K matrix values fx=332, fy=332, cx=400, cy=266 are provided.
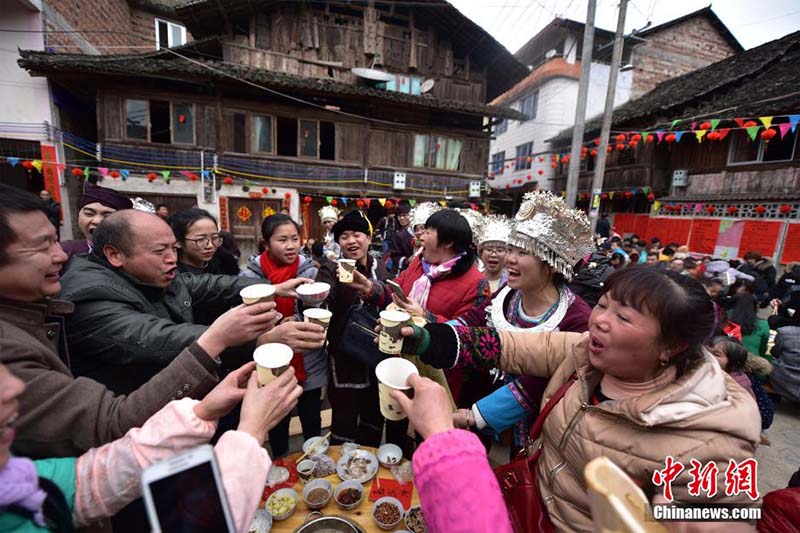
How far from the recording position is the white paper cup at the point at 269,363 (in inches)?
55.4

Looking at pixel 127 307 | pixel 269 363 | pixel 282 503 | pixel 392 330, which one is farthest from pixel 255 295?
pixel 282 503

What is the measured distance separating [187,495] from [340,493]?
1522mm

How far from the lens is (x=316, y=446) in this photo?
7.79ft

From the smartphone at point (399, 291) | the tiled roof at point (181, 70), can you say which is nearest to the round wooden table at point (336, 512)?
the smartphone at point (399, 291)

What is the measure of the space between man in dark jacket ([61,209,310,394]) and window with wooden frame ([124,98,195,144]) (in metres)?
13.3

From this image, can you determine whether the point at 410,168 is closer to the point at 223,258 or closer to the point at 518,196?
the point at 223,258

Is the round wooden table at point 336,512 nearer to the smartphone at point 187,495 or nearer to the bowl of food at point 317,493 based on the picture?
the bowl of food at point 317,493

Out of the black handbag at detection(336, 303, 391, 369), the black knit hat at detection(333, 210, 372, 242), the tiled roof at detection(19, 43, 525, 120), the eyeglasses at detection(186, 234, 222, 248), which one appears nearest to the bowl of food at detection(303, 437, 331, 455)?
the black handbag at detection(336, 303, 391, 369)

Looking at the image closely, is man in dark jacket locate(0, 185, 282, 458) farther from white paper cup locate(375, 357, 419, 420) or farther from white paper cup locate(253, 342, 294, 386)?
white paper cup locate(375, 357, 419, 420)

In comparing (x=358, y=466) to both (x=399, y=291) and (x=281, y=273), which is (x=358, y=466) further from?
(x=281, y=273)

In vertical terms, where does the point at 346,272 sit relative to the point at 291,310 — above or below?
above

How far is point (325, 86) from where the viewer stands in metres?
12.5

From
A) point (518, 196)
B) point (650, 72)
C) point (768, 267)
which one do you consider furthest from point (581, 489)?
point (650, 72)

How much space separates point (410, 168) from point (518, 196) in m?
13.9
